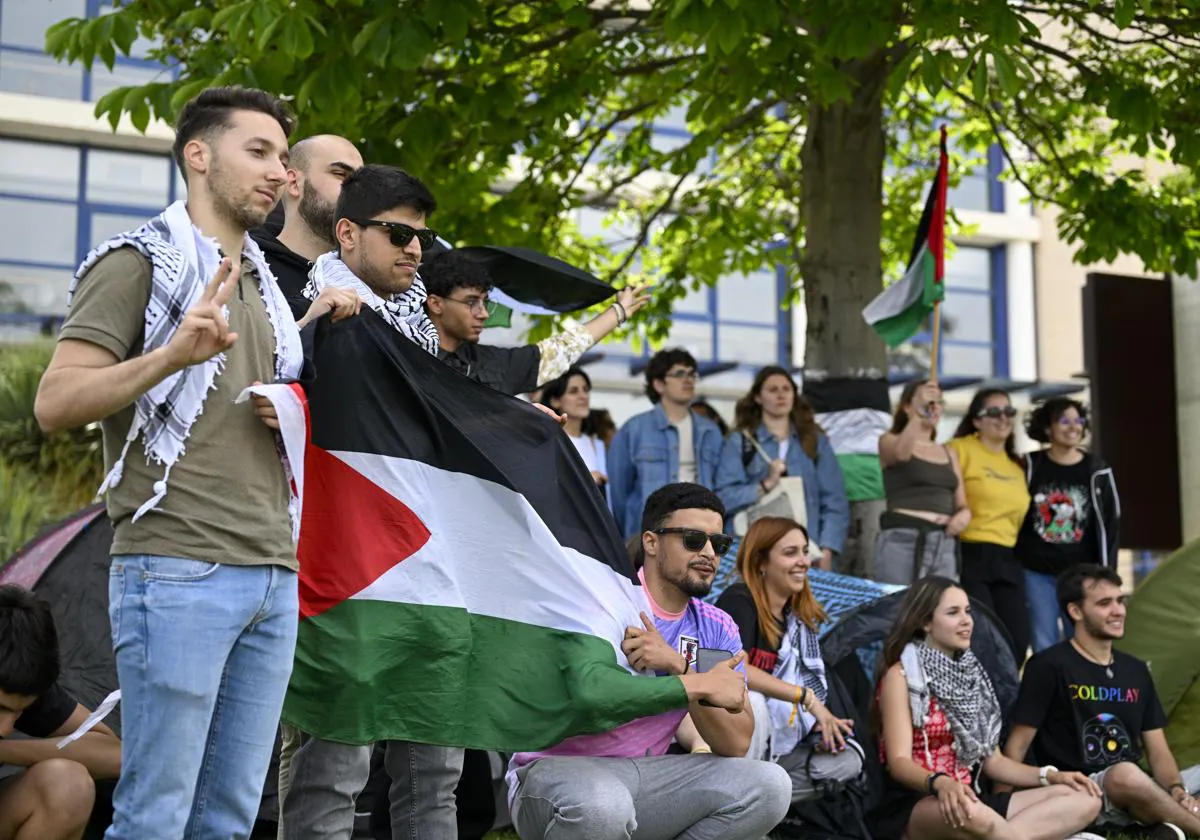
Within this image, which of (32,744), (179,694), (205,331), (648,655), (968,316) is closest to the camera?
(205,331)

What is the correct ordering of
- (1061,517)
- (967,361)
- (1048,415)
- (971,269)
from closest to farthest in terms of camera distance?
1. (1061,517)
2. (1048,415)
3. (967,361)
4. (971,269)

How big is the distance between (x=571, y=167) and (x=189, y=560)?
858 centimetres

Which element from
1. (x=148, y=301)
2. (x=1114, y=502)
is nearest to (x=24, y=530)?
(x=1114, y=502)

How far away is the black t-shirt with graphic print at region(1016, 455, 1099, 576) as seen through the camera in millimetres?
9102

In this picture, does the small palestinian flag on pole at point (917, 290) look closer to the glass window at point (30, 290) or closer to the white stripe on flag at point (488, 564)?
the white stripe on flag at point (488, 564)

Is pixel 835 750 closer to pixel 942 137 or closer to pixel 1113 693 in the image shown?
pixel 1113 693

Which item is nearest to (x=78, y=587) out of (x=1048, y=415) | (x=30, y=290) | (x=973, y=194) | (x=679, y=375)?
(x=679, y=375)

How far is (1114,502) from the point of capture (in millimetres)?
9266

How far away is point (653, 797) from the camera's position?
17.4 ft

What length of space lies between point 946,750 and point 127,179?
20.7m

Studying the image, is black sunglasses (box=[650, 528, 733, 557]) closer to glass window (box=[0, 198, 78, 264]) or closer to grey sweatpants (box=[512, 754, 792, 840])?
grey sweatpants (box=[512, 754, 792, 840])

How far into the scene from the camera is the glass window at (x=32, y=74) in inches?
938

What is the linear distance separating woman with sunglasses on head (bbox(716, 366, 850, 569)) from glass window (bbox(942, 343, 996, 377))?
22.8m

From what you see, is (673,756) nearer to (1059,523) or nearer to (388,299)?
(388,299)
